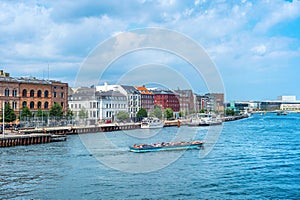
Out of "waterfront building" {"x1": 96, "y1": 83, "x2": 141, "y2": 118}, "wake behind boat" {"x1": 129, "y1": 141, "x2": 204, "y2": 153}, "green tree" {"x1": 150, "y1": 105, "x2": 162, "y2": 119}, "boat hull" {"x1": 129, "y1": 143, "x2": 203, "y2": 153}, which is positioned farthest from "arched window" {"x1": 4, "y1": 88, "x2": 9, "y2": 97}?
"green tree" {"x1": 150, "y1": 105, "x2": 162, "y2": 119}

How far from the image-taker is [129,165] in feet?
121

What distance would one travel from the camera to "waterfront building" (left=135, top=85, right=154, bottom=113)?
136m

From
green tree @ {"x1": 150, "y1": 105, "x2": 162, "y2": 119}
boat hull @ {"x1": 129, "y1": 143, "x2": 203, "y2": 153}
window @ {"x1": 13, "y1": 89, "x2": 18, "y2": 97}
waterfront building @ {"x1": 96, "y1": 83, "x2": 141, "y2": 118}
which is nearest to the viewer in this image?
boat hull @ {"x1": 129, "y1": 143, "x2": 203, "y2": 153}

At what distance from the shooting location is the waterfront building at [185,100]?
508 ft

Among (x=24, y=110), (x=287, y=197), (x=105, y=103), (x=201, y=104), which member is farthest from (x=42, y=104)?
(x=201, y=104)

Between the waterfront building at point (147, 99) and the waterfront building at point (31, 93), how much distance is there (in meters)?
44.4

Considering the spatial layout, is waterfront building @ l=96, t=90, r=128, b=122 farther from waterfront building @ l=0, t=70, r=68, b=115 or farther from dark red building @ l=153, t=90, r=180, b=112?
dark red building @ l=153, t=90, r=180, b=112

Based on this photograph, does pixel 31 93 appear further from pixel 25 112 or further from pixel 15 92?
pixel 25 112

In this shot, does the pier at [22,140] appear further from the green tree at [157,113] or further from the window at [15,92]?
the green tree at [157,113]

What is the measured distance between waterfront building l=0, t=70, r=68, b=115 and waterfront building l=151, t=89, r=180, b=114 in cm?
5485

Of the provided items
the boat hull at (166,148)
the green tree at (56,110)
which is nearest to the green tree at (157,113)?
the green tree at (56,110)

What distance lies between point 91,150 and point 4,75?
47868 mm

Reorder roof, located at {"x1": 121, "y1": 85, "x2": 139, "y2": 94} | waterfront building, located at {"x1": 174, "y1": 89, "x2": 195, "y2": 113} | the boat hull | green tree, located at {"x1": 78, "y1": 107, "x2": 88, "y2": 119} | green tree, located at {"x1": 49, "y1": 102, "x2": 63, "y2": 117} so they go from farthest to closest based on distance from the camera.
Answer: waterfront building, located at {"x1": 174, "y1": 89, "x2": 195, "y2": 113} < roof, located at {"x1": 121, "y1": 85, "x2": 139, "y2": 94} < green tree, located at {"x1": 78, "y1": 107, "x2": 88, "y2": 119} < green tree, located at {"x1": 49, "y1": 102, "x2": 63, "y2": 117} < the boat hull

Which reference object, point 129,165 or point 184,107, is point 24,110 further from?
point 184,107
